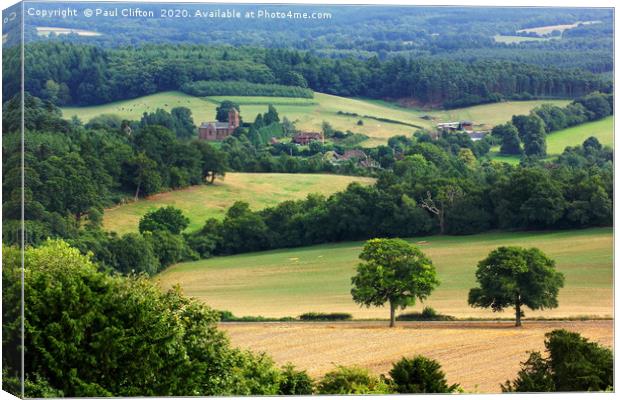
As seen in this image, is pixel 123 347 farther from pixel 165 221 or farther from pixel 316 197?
pixel 316 197

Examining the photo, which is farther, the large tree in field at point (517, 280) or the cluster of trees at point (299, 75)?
the cluster of trees at point (299, 75)

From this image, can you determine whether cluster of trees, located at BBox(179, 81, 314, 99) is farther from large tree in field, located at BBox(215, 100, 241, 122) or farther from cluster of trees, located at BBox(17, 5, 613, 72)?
cluster of trees, located at BBox(17, 5, 613, 72)

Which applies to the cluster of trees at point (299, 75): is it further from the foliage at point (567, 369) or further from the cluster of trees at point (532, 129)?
the foliage at point (567, 369)

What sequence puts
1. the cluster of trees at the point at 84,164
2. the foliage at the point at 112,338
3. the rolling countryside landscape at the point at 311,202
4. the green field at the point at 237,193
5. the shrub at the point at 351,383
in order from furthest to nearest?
the green field at the point at 237,193 < the shrub at the point at 351,383 < the rolling countryside landscape at the point at 311,202 < the cluster of trees at the point at 84,164 < the foliage at the point at 112,338

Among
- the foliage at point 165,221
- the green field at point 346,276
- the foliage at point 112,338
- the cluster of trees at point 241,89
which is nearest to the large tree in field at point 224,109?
the cluster of trees at point 241,89

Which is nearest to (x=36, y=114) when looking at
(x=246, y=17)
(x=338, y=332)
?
(x=246, y=17)

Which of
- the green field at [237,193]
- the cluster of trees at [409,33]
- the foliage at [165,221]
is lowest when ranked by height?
the foliage at [165,221]

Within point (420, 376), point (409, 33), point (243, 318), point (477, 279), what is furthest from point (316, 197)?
point (420, 376)
